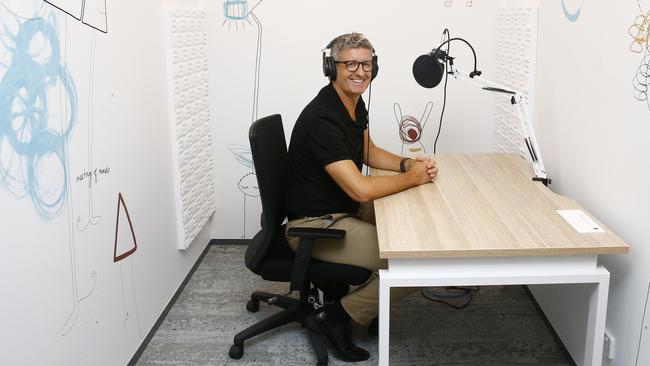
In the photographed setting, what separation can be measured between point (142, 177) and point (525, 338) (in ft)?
5.67

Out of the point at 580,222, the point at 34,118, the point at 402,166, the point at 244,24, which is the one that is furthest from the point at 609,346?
the point at 244,24

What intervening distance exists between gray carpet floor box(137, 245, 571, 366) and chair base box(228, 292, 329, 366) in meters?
Answer: 0.05

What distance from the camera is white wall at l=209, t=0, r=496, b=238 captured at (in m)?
3.33

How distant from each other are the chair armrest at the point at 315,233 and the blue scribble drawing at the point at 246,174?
1.36 metres

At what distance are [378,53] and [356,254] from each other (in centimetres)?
143

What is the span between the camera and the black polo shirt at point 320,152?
7.55 ft

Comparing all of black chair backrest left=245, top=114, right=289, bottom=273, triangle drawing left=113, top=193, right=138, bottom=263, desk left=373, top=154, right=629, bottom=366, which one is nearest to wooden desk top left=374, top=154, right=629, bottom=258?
desk left=373, top=154, right=629, bottom=366

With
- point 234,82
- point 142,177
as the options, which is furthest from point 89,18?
point 234,82

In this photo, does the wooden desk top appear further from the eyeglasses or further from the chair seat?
the eyeglasses

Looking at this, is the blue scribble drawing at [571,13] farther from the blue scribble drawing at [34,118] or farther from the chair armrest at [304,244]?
the blue scribble drawing at [34,118]

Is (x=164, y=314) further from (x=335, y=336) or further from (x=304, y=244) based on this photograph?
(x=304, y=244)

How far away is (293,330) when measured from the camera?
2738mm

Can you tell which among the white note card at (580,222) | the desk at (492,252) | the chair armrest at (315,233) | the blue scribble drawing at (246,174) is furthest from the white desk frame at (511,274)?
the blue scribble drawing at (246,174)

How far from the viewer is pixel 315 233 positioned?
2227 millimetres
